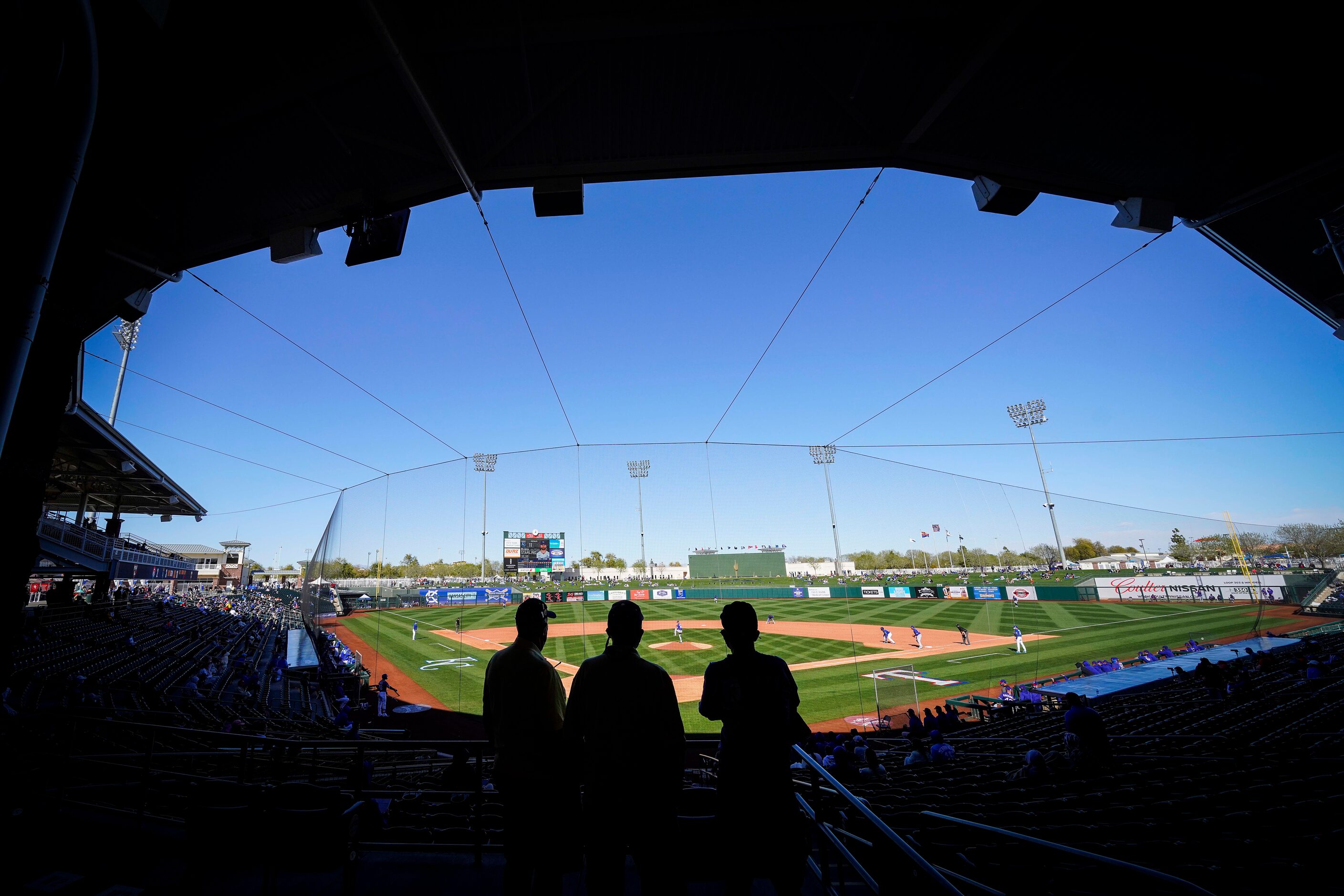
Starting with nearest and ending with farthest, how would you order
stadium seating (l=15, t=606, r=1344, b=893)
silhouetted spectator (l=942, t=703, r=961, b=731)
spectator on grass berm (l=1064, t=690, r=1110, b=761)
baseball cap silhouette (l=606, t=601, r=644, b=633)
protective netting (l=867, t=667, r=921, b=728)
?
baseball cap silhouette (l=606, t=601, r=644, b=633), stadium seating (l=15, t=606, r=1344, b=893), spectator on grass berm (l=1064, t=690, r=1110, b=761), silhouetted spectator (l=942, t=703, r=961, b=731), protective netting (l=867, t=667, r=921, b=728)

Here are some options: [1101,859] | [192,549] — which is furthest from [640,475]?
[192,549]

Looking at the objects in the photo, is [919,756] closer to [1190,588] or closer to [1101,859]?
[1101,859]

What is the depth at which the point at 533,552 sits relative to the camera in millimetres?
16781

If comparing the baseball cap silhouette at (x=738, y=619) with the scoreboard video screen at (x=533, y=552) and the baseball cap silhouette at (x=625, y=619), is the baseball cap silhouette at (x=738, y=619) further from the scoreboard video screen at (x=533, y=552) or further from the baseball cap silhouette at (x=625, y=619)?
the scoreboard video screen at (x=533, y=552)

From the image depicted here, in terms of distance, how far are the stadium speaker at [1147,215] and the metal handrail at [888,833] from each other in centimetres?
859

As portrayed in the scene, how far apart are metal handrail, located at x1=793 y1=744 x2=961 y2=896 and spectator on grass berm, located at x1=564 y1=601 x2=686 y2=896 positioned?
0.86 meters

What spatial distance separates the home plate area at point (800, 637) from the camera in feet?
66.0

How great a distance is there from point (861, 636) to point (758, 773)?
2775 centimetres

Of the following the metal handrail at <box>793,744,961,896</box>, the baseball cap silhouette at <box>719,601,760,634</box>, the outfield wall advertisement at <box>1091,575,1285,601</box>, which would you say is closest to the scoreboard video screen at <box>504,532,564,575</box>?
the metal handrail at <box>793,744,961,896</box>

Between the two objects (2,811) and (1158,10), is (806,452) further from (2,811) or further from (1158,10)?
(2,811)

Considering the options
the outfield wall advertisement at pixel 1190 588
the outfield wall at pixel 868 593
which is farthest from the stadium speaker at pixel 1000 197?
the outfield wall advertisement at pixel 1190 588

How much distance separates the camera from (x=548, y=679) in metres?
2.42

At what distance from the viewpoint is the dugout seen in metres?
19.0

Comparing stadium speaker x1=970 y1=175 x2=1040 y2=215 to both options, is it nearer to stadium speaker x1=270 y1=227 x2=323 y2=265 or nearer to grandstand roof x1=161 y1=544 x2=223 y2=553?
stadium speaker x1=270 y1=227 x2=323 y2=265
